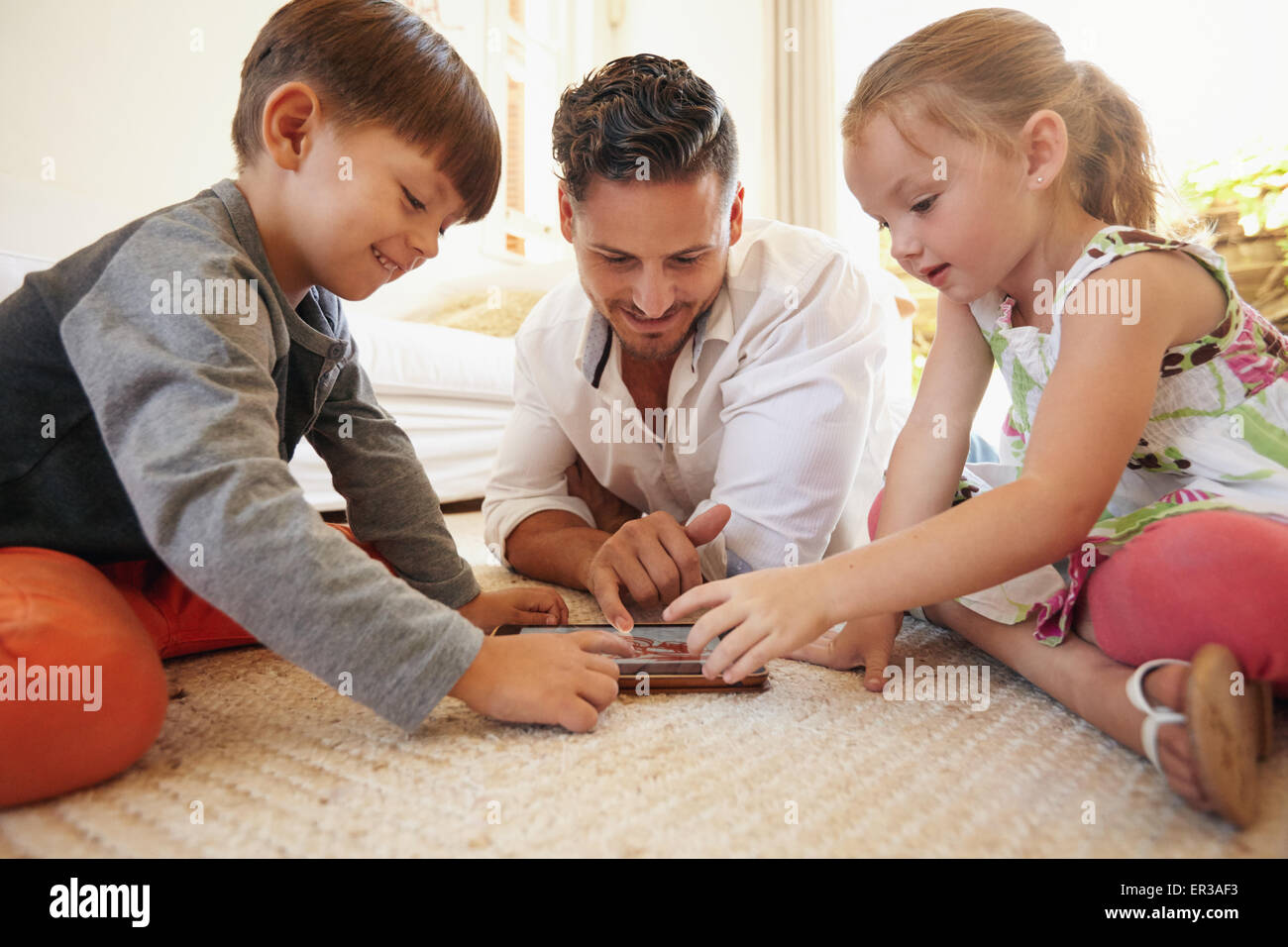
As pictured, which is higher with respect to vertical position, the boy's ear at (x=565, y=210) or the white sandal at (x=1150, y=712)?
the boy's ear at (x=565, y=210)

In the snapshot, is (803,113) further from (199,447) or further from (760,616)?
(199,447)

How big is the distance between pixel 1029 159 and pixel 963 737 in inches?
20.0

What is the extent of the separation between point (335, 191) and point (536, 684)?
1.50ft

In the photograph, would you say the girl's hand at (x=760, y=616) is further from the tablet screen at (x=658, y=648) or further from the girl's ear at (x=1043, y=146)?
the girl's ear at (x=1043, y=146)

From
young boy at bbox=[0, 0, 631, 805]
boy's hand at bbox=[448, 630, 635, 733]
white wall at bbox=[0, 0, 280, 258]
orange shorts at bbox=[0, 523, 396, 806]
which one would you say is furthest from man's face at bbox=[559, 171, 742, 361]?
white wall at bbox=[0, 0, 280, 258]

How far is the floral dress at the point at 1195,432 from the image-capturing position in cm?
67

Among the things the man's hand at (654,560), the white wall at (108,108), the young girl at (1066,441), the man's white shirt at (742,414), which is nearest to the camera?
the young girl at (1066,441)

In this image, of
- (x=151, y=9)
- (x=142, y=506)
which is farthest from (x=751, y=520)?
(x=151, y=9)

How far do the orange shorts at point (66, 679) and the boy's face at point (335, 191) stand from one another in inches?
12.7

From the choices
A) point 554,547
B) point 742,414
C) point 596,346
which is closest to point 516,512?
point 554,547

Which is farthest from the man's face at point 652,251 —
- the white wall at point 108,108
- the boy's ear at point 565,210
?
the white wall at point 108,108
